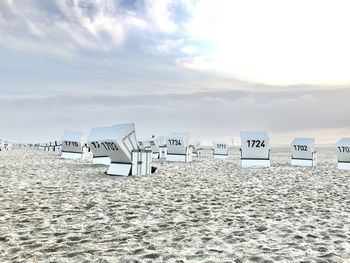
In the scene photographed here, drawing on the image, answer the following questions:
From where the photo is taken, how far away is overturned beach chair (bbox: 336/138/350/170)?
78.6 ft

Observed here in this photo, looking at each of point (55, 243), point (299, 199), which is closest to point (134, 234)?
point (55, 243)

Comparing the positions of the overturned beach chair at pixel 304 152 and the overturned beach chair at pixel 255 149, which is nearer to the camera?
the overturned beach chair at pixel 255 149

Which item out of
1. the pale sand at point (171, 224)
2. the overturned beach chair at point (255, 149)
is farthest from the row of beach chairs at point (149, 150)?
the pale sand at point (171, 224)

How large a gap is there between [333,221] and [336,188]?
623 cm

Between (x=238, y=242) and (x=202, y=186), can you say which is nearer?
(x=238, y=242)

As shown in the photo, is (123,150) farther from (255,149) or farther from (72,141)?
(72,141)

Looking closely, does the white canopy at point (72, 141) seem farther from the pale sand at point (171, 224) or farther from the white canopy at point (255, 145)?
the pale sand at point (171, 224)

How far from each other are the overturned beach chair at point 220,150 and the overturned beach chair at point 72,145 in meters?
14.9

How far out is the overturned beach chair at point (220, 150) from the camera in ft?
130

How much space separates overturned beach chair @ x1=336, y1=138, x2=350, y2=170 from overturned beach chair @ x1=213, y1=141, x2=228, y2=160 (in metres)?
16.3

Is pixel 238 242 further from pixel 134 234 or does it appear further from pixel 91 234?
pixel 91 234

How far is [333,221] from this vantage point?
26.3 ft

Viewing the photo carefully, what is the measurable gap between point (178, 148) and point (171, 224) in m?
22.2

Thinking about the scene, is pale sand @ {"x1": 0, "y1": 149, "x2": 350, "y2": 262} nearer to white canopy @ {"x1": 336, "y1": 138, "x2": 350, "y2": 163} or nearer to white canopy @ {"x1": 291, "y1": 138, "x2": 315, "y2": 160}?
white canopy @ {"x1": 336, "y1": 138, "x2": 350, "y2": 163}
